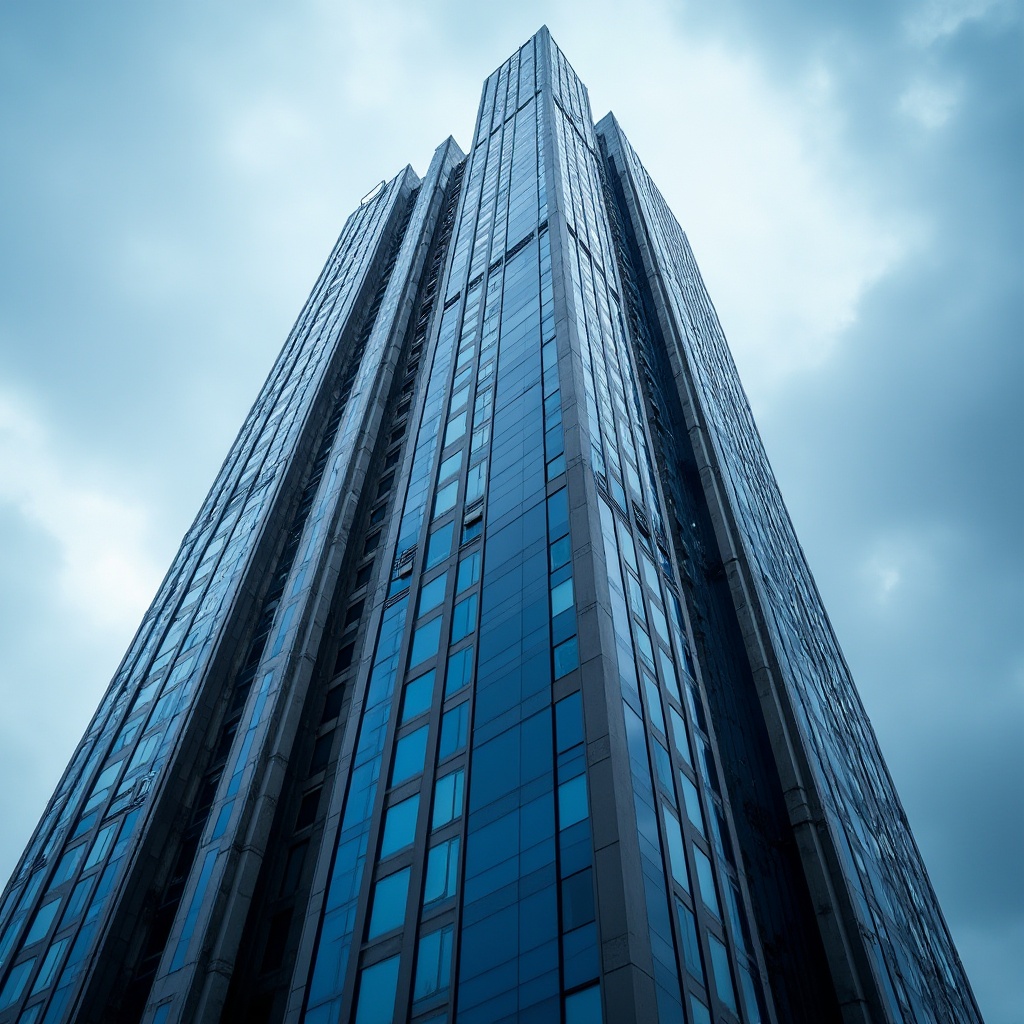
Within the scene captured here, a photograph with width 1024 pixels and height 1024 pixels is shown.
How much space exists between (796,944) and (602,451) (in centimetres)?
2471

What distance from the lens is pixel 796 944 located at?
39969 millimetres

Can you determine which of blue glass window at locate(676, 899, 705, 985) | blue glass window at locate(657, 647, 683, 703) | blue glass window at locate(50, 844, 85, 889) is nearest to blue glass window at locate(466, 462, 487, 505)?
blue glass window at locate(657, 647, 683, 703)

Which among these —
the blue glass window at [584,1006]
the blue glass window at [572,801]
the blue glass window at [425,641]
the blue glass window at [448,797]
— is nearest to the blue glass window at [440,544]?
the blue glass window at [425,641]

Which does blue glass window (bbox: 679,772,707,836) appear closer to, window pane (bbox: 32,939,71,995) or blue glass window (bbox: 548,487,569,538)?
blue glass window (bbox: 548,487,569,538)

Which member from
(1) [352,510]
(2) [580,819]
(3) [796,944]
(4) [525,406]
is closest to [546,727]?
(2) [580,819]

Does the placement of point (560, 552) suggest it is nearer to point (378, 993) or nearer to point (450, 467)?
point (450, 467)

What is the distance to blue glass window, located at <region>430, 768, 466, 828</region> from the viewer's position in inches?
1345

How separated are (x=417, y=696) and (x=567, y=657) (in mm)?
8326

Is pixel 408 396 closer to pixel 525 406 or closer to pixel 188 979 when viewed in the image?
pixel 525 406

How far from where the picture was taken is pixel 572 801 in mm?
30953

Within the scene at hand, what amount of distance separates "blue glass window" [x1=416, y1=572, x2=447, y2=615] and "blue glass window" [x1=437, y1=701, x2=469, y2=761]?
7.85 m

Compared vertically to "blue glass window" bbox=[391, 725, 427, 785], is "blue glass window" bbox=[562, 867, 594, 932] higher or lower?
lower

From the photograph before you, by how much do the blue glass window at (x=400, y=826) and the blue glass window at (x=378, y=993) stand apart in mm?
4583

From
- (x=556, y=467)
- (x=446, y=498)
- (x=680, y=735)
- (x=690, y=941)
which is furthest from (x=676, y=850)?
(x=446, y=498)
